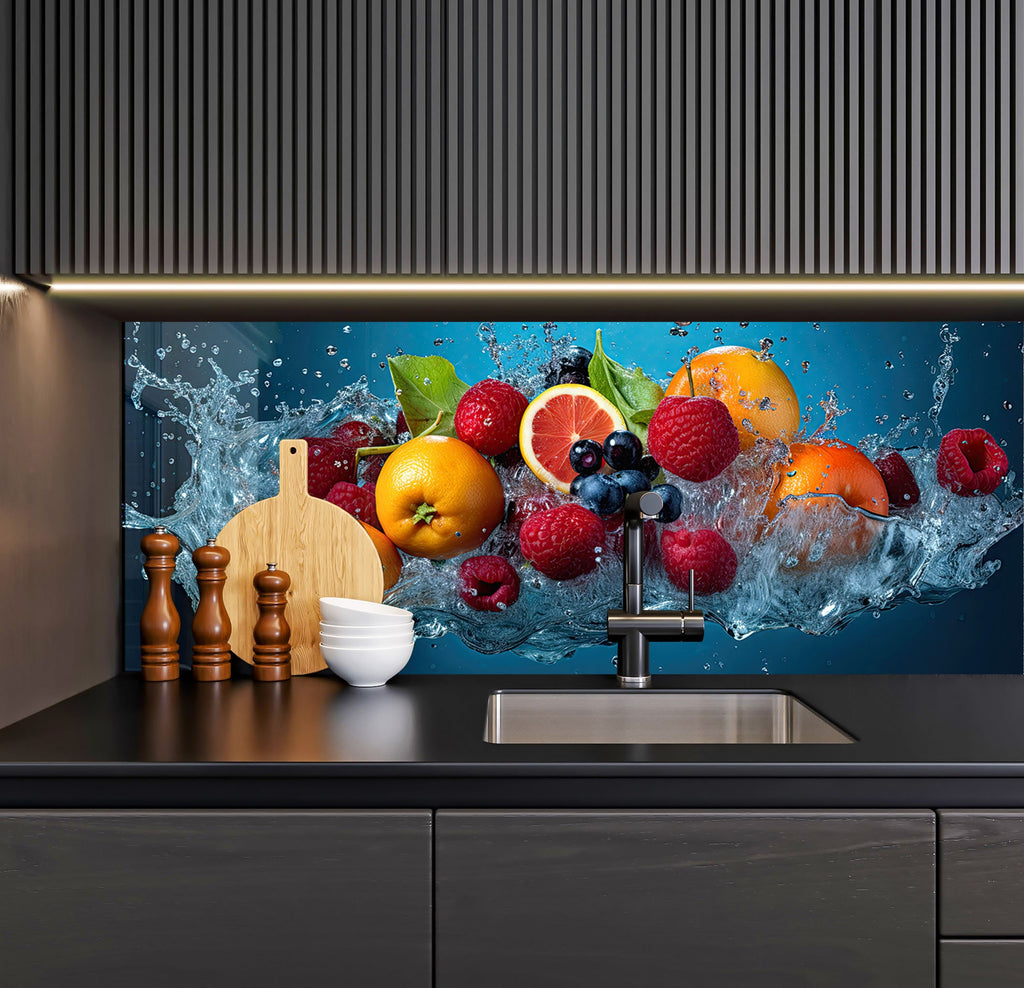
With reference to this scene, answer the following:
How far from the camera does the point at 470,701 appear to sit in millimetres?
1442

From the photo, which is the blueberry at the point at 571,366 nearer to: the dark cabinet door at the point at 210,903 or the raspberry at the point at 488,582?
the raspberry at the point at 488,582

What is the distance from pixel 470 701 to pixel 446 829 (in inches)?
16.1

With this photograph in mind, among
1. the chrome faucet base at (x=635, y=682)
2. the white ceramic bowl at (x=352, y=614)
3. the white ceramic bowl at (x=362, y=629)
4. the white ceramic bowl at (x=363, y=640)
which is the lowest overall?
the chrome faucet base at (x=635, y=682)

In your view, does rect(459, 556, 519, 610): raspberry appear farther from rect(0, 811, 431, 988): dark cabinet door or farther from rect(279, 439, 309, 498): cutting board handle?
rect(0, 811, 431, 988): dark cabinet door

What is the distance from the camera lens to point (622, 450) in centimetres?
169

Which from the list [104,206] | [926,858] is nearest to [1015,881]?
[926,858]

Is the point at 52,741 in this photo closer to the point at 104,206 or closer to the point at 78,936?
the point at 78,936

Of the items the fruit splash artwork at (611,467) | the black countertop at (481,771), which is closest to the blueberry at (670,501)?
the fruit splash artwork at (611,467)

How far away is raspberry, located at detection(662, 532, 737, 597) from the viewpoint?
1687 millimetres

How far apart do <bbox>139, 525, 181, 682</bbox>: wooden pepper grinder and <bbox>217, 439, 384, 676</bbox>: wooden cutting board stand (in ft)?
0.34

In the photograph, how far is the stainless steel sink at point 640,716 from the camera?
1.56 meters

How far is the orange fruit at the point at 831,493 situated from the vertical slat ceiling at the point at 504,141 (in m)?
0.46

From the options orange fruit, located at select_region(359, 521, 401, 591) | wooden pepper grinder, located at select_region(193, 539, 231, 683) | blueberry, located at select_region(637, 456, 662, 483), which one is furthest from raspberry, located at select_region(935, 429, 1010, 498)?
wooden pepper grinder, located at select_region(193, 539, 231, 683)

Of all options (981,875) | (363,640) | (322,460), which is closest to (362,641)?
(363,640)
